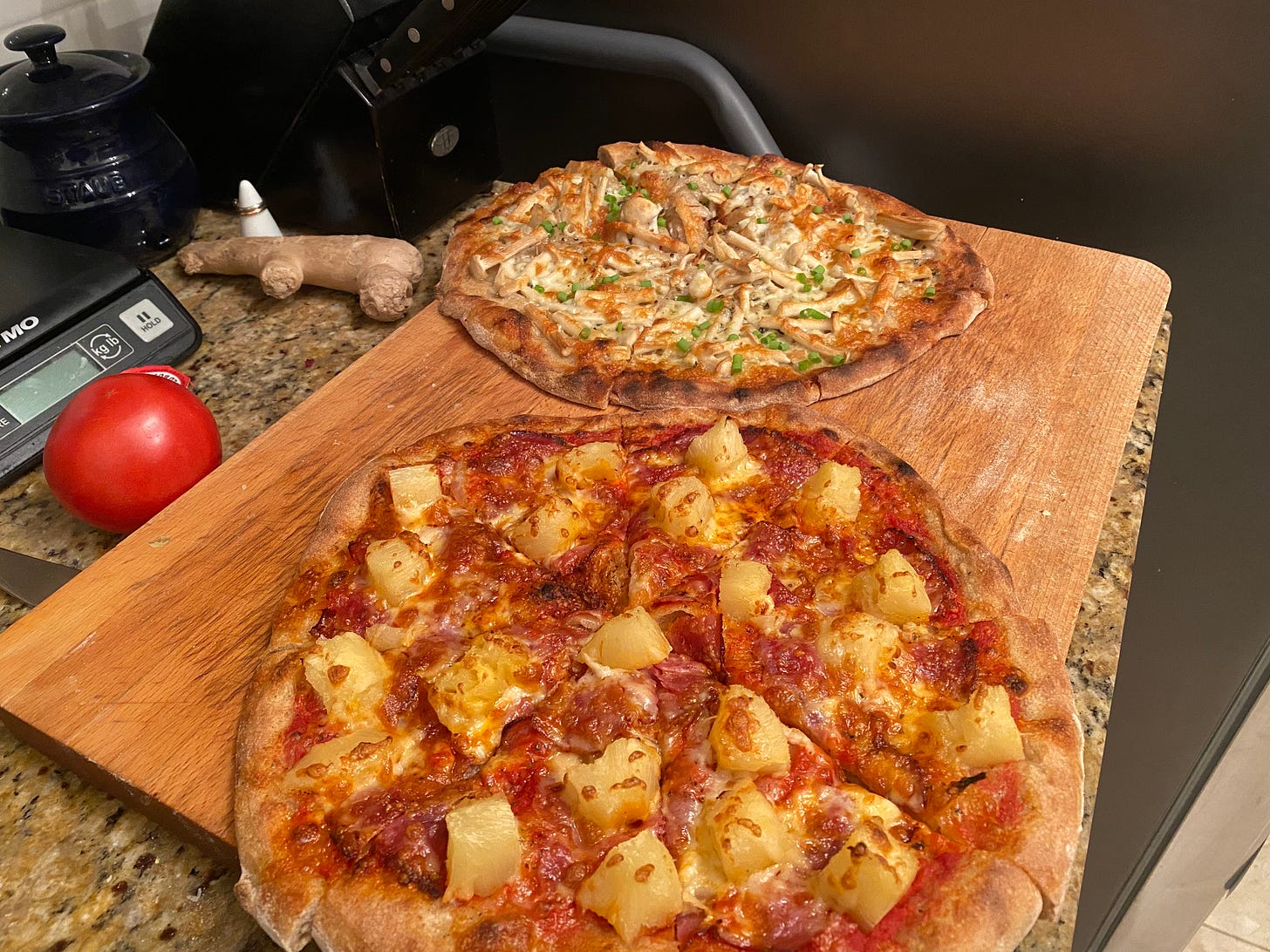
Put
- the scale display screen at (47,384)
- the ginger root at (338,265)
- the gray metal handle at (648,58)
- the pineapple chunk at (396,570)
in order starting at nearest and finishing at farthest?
the pineapple chunk at (396,570) → the scale display screen at (47,384) → the ginger root at (338,265) → the gray metal handle at (648,58)

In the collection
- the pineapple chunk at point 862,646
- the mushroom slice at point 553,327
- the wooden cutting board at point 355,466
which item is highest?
the pineapple chunk at point 862,646

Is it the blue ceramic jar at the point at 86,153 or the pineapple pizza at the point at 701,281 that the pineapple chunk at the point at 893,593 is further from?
the blue ceramic jar at the point at 86,153

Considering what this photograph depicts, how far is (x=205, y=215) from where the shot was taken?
3705 millimetres

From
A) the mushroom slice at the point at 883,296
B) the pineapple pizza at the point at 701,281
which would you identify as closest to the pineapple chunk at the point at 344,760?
the pineapple pizza at the point at 701,281

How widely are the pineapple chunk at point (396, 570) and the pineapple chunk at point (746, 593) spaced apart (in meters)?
0.61

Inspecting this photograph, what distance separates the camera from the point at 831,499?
2066mm

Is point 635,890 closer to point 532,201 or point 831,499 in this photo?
point 831,499

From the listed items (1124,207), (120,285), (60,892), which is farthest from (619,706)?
(1124,207)

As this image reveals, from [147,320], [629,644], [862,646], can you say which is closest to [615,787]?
[629,644]

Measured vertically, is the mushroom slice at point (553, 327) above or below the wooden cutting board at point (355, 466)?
above

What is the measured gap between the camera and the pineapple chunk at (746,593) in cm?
187

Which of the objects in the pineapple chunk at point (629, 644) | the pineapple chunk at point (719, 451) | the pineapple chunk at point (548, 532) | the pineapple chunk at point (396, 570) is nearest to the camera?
the pineapple chunk at point (629, 644)

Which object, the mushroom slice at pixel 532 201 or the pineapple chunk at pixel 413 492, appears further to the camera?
the mushroom slice at pixel 532 201

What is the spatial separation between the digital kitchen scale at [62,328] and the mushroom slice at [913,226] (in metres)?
2.19
